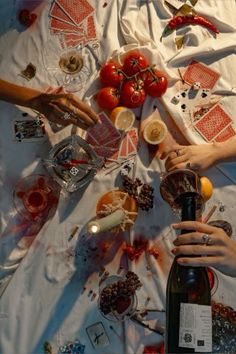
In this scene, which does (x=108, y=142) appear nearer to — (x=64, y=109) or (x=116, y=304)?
(x=64, y=109)

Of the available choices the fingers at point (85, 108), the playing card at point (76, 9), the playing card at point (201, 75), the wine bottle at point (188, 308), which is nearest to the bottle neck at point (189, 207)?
the wine bottle at point (188, 308)

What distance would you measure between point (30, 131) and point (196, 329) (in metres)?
1.13

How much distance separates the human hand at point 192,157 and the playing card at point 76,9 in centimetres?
81

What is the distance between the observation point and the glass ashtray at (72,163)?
1.93 m

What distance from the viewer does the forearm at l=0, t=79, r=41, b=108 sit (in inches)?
76.6

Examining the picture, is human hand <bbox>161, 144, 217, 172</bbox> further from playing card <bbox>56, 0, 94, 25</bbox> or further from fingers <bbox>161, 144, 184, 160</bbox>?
playing card <bbox>56, 0, 94, 25</bbox>

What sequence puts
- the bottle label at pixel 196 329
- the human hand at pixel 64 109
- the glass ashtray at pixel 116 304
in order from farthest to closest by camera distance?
the human hand at pixel 64 109 < the glass ashtray at pixel 116 304 < the bottle label at pixel 196 329

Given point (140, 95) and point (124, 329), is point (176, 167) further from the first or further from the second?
point (124, 329)

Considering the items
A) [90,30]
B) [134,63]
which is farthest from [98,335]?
[90,30]

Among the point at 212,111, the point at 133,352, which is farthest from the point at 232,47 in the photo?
the point at 133,352

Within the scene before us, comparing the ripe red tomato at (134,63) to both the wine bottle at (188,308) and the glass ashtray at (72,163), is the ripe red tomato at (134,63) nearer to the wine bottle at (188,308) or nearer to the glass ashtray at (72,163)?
the glass ashtray at (72,163)

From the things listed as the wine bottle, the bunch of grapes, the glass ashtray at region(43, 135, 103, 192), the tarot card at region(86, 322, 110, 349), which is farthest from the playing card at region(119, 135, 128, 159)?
the tarot card at region(86, 322, 110, 349)

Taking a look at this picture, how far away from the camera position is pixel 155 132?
6.45 ft

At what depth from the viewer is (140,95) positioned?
1.99m
